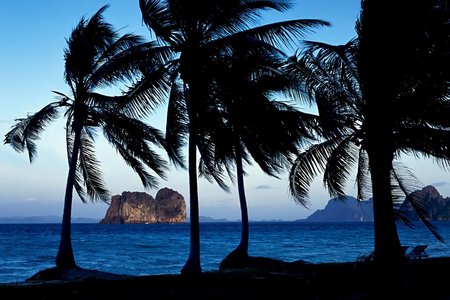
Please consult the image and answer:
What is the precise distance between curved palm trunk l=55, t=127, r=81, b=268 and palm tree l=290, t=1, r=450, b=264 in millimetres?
8097

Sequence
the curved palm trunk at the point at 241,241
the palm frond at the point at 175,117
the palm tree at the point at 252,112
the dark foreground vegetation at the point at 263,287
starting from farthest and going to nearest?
the curved palm trunk at the point at 241,241 < the palm frond at the point at 175,117 < the palm tree at the point at 252,112 < the dark foreground vegetation at the point at 263,287

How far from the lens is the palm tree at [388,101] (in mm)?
12641

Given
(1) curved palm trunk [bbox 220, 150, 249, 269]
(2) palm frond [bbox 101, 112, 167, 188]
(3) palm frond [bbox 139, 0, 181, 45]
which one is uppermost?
(3) palm frond [bbox 139, 0, 181, 45]

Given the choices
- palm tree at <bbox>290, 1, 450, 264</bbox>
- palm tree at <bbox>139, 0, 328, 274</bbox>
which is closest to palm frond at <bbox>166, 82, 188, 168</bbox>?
palm tree at <bbox>139, 0, 328, 274</bbox>

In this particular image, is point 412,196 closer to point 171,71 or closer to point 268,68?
point 268,68

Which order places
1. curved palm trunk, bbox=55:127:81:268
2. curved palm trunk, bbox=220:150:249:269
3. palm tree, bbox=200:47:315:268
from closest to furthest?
palm tree, bbox=200:47:315:268 < curved palm trunk, bbox=55:127:81:268 < curved palm trunk, bbox=220:150:249:269

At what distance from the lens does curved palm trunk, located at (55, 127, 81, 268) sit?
53.7 ft

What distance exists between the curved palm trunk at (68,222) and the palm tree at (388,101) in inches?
319

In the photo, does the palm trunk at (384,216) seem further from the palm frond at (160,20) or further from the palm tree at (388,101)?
the palm frond at (160,20)

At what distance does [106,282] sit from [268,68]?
6913 millimetres

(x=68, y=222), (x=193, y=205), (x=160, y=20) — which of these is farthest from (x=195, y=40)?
(x=68, y=222)

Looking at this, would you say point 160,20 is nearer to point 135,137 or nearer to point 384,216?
point 135,137

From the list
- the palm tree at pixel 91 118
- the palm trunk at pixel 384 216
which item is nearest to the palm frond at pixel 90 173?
the palm tree at pixel 91 118

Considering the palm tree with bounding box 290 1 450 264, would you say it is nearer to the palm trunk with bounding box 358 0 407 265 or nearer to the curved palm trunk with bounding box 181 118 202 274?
the palm trunk with bounding box 358 0 407 265
